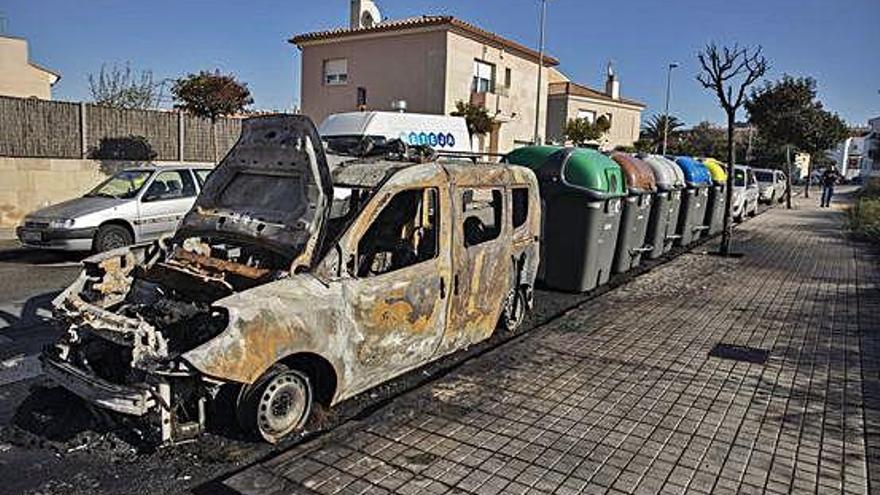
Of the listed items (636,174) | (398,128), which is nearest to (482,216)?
(636,174)

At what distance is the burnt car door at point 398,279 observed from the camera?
4488 mm

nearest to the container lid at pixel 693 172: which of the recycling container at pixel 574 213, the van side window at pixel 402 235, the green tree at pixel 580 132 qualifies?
the recycling container at pixel 574 213

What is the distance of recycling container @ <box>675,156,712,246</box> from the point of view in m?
13.7

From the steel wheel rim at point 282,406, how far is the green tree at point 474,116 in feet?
72.5

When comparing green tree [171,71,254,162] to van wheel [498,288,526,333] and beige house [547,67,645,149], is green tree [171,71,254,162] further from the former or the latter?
beige house [547,67,645,149]

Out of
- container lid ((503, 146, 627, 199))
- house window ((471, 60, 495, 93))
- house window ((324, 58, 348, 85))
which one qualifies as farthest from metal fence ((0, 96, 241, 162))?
house window ((471, 60, 495, 93))

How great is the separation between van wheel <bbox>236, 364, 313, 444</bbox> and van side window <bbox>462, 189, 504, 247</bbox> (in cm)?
233

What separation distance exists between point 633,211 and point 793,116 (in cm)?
2150

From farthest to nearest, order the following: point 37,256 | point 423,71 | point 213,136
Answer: point 423,71
point 213,136
point 37,256

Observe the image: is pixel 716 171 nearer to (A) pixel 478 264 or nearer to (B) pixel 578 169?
(B) pixel 578 169

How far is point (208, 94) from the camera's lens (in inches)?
730

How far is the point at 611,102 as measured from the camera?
147ft

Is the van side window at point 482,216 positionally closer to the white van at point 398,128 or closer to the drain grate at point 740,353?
the drain grate at point 740,353

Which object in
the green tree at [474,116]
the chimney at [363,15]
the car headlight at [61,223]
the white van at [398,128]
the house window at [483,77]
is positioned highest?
the chimney at [363,15]
